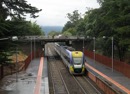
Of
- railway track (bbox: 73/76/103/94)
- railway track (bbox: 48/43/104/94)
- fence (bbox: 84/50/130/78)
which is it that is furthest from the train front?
fence (bbox: 84/50/130/78)

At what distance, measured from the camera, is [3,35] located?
34.3 metres

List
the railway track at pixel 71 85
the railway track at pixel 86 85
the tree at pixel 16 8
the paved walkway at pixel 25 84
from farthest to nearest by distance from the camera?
the tree at pixel 16 8, the railway track at pixel 71 85, the railway track at pixel 86 85, the paved walkway at pixel 25 84

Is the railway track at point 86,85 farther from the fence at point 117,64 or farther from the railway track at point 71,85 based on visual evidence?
the fence at point 117,64

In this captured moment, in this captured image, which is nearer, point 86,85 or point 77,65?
point 86,85

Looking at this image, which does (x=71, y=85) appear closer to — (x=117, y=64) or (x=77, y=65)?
(x=77, y=65)

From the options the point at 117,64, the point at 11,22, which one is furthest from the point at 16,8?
the point at 117,64

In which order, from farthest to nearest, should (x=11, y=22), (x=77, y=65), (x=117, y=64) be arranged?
(x=117, y=64) → (x=77, y=65) → (x=11, y=22)

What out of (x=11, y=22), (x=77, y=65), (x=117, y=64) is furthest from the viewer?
(x=117, y=64)

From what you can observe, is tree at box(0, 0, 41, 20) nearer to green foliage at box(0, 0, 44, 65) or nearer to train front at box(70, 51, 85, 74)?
green foliage at box(0, 0, 44, 65)

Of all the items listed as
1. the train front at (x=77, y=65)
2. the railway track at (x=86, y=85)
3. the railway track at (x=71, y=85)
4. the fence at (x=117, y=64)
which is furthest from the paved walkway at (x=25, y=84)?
the fence at (x=117, y=64)

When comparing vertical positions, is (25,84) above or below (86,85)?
above

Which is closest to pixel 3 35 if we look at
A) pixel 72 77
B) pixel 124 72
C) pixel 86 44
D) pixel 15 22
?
pixel 15 22

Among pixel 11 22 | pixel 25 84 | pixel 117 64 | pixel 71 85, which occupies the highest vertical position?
pixel 11 22

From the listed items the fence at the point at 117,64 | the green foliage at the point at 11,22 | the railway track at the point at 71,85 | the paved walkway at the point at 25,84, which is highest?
the green foliage at the point at 11,22
